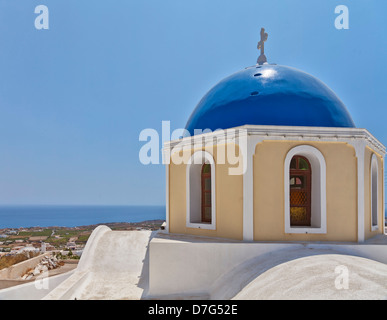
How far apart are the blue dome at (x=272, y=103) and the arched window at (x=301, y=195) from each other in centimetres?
99

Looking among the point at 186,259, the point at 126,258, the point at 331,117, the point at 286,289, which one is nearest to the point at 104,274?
the point at 126,258

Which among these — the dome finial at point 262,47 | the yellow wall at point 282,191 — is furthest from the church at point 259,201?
the dome finial at point 262,47

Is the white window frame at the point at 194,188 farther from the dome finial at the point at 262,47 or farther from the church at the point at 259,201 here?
the dome finial at the point at 262,47

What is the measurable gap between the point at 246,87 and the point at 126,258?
584 centimetres

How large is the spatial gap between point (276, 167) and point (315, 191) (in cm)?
121

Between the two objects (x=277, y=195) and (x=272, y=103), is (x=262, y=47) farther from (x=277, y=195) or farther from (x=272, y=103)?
(x=277, y=195)

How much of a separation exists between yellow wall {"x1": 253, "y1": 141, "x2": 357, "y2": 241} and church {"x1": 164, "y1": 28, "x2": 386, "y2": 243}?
2 centimetres

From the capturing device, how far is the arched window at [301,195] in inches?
246

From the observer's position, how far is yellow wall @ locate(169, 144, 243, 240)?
19.0ft

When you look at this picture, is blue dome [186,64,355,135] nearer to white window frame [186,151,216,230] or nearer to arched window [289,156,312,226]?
white window frame [186,151,216,230]

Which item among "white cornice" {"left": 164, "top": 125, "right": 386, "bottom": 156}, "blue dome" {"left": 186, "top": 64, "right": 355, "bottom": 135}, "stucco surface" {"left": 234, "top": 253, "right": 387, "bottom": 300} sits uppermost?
"blue dome" {"left": 186, "top": 64, "right": 355, "bottom": 135}

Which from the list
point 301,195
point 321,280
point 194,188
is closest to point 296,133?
point 301,195

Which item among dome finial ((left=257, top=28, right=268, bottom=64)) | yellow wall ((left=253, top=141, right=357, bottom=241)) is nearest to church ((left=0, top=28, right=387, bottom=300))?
yellow wall ((left=253, top=141, right=357, bottom=241))
